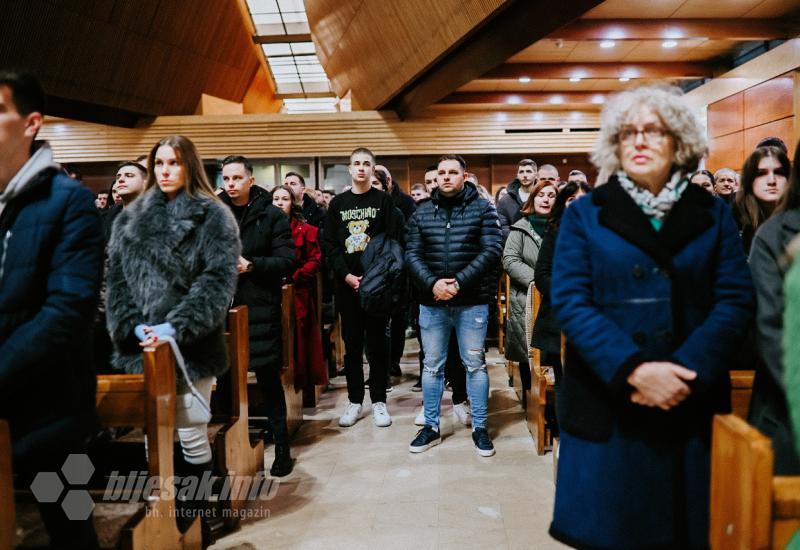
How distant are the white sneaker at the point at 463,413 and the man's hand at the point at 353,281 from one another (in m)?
1.04

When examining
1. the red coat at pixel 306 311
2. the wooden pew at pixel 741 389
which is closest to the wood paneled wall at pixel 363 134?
the red coat at pixel 306 311

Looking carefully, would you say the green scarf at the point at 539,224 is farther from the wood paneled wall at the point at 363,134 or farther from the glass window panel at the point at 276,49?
the glass window panel at the point at 276,49

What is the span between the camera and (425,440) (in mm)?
3539

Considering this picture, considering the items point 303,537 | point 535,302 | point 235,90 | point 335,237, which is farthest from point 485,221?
point 235,90

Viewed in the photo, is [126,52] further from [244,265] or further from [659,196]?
[659,196]

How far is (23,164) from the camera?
1600 mm

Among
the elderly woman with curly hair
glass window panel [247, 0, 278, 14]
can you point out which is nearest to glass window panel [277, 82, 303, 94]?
glass window panel [247, 0, 278, 14]

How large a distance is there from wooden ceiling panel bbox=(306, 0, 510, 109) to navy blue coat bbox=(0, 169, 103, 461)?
15.7 feet

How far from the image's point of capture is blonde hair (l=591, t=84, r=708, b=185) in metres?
1.55

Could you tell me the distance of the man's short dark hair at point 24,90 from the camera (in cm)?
153

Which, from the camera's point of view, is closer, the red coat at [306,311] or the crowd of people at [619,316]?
the crowd of people at [619,316]

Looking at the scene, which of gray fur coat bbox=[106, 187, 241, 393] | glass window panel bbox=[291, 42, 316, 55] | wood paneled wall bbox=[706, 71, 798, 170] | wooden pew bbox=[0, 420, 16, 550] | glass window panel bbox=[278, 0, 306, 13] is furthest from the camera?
glass window panel bbox=[291, 42, 316, 55]

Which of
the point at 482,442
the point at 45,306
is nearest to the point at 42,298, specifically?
the point at 45,306

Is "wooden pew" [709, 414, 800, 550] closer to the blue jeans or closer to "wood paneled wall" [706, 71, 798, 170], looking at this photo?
the blue jeans
